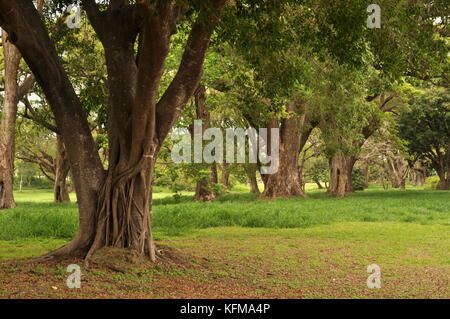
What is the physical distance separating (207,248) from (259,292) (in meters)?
4.26

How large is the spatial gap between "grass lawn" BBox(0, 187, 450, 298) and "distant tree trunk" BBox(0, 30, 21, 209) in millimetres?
9875

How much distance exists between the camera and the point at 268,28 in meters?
9.59

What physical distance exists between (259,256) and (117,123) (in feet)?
12.9

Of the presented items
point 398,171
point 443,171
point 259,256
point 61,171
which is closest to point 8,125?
point 61,171

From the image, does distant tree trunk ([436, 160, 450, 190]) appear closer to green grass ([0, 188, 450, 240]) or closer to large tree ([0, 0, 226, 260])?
green grass ([0, 188, 450, 240])

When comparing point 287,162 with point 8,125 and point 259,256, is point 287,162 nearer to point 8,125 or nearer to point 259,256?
point 8,125

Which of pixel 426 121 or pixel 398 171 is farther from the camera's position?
pixel 398 171

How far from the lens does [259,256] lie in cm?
1073

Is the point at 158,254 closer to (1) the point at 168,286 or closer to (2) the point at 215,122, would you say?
(1) the point at 168,286

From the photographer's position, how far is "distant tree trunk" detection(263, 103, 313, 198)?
3031 centimetres

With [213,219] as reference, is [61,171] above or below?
above

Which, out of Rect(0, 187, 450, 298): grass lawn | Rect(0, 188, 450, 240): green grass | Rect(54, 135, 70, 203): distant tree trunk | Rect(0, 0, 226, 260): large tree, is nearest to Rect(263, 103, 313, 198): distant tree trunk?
Rect(0, 188, 450, 240): green grass
